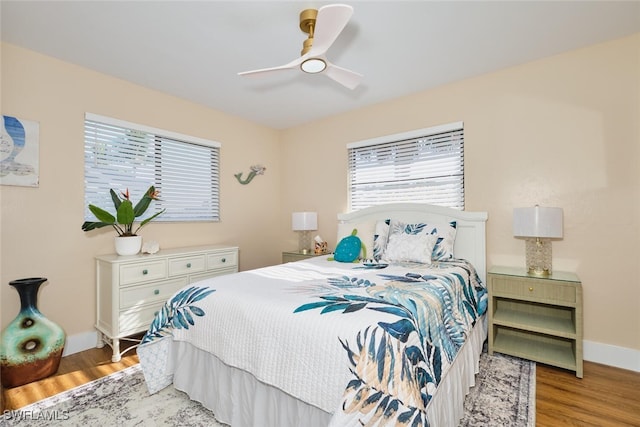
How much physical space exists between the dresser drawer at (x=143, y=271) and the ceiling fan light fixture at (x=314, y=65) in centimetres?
212

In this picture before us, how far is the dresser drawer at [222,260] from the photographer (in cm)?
315

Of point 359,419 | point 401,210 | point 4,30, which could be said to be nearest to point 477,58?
point 401,210

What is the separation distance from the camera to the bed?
1.15 meters

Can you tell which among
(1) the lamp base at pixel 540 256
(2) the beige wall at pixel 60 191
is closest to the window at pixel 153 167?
(2) the beige wall at pixel 60 191

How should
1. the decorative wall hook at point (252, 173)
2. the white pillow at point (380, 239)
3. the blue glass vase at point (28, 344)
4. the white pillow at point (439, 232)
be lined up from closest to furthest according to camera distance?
1. the blue glass vase at point (28, 344)
2. the white pillow at point (439, 232)
3. the white pillow at point (380, 239)
4. the decorative wall hook at point (252, 173)

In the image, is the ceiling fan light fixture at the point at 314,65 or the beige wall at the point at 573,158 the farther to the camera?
the beige wall at the point at 573,158

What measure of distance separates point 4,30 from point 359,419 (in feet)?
11.1

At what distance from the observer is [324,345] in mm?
1234

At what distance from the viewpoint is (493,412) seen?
5.71ft

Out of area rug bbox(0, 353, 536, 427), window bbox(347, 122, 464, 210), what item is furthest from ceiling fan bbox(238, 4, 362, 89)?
area rug bbox(0, 353, 536, 427)

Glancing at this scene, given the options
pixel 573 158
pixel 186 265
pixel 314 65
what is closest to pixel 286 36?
pixel 314 65

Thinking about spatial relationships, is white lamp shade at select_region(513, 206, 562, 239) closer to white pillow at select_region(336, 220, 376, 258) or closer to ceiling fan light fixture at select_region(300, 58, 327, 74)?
white pillow at select_region(336, 220, 376, 258)

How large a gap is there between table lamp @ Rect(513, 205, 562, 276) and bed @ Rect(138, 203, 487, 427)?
54cm

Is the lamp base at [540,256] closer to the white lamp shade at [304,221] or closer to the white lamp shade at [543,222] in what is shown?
the white lamp shade at [543,222]
